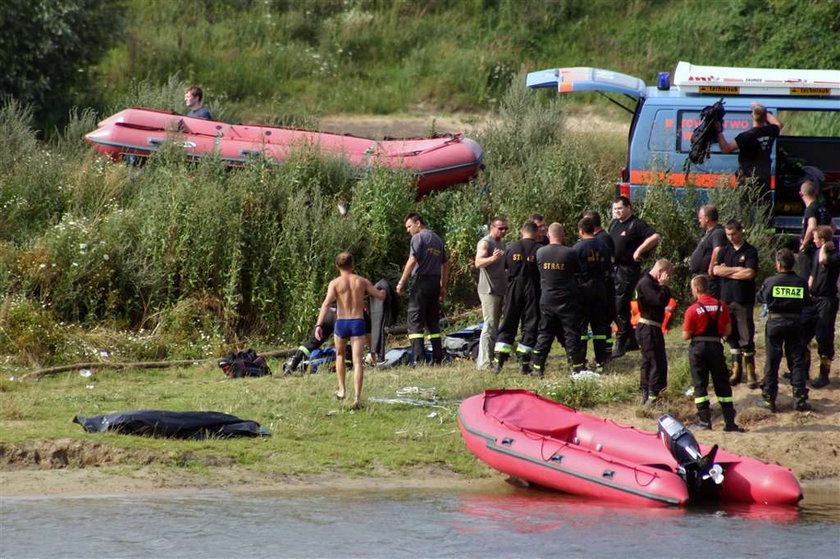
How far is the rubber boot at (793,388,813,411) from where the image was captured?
41.5 feet

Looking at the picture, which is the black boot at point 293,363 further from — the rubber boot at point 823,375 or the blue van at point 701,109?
the rubber boot at point 823,375

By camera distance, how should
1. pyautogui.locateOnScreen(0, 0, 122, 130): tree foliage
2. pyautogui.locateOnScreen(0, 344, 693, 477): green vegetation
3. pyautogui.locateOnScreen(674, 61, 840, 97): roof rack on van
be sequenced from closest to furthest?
pyautogui.locateOnScreen(0, 344, 693, 477): green vegetation, pyautogui.locateOnScreen(674, 61, 840, 97): roof rack on van, pyautogui.locateOnScreen(0, 0, 122, 130): tree foliage

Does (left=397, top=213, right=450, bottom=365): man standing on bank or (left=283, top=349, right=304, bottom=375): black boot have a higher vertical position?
(left=397, top=213, right=450, bottom=365): man standing on bank

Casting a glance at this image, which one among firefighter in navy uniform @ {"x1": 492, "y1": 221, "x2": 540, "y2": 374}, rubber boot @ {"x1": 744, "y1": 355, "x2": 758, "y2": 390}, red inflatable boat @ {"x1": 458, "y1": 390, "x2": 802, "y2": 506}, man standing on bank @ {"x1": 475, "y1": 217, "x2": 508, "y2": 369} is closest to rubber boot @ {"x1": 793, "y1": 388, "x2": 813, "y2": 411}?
rubber boot @ {"x1": 744, "y1": 355, "x2": 758, "y2": 390}

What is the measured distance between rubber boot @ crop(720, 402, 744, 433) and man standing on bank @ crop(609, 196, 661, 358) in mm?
2591

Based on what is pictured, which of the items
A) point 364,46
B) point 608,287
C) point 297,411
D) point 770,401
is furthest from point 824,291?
point 364,46

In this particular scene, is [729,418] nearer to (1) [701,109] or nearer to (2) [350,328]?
(2) [350,328]

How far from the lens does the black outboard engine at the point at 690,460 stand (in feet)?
34.5

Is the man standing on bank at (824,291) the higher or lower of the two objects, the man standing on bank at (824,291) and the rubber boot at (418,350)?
the higher

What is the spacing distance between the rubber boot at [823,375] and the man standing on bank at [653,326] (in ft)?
5.61

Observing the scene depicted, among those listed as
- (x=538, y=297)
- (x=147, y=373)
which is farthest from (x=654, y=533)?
(x=147, y=373)

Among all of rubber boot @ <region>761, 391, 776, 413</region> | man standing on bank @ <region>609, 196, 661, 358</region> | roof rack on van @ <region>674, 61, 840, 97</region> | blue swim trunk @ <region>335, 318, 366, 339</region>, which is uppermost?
roof rack on van @ <region>674, 61, 840, 97</region>

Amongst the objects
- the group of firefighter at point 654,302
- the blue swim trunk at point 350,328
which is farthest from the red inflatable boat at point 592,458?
the blue swim trunk at point 350,328

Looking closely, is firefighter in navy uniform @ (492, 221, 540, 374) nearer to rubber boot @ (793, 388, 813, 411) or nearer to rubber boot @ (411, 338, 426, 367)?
rubber boot @ (411, 338, 426, 367)
